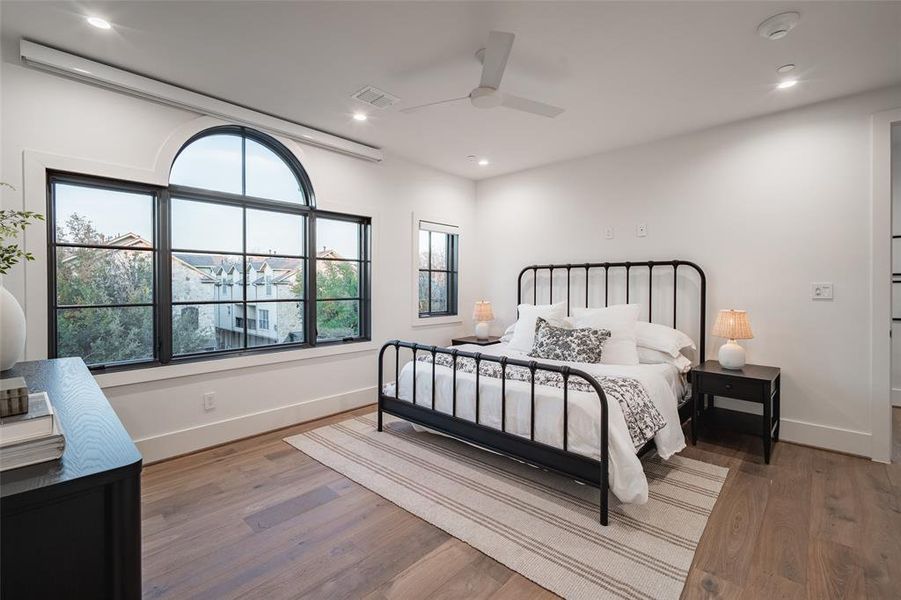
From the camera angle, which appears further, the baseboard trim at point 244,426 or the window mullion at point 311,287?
the window mullion at point 311,287

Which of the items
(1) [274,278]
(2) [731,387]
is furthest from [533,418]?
(1) [274,278]

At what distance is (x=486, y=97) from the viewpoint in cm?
234

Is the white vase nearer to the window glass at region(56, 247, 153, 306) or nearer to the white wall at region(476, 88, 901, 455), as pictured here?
the window glass at region(56, 247, 153, 306)

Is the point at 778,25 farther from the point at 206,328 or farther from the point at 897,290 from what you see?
the point at 206,328

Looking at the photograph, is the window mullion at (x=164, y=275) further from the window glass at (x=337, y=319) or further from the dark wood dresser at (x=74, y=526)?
the dark wood dresser at (x=74, y=526)

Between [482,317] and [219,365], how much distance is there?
A: 2.68m

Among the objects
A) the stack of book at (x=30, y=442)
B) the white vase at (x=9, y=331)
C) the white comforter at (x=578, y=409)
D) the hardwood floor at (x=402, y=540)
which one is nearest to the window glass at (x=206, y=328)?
the hardwood floor at (x=402, y=540)

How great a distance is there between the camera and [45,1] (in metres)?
2.01

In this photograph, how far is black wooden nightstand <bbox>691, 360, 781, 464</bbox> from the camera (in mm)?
2854

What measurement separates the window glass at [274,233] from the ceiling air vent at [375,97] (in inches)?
48.1

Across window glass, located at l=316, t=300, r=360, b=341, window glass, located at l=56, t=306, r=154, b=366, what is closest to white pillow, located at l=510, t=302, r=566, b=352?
window glass, located at l=316, t=300, r=360, b=341

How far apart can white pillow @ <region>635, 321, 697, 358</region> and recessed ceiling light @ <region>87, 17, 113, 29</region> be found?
4001 millimetres

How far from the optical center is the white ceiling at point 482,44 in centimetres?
206

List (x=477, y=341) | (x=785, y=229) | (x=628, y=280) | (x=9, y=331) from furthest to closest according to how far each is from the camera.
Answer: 1. (x=477, y=341)
2. (x=628, y=280)
3. (x=785, y=229)
4. (x=9, y=331)
